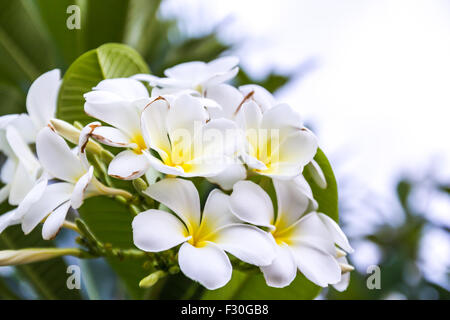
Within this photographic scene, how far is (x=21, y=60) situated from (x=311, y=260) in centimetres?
98

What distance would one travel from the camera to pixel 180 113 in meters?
0.48

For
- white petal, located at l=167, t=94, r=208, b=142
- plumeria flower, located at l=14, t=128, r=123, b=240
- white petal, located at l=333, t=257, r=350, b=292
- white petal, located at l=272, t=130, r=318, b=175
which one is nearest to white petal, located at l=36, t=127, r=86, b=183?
plumeria flower, located at l=14, t=128, r=123, b=240

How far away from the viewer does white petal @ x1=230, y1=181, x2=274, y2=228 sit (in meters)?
0.46

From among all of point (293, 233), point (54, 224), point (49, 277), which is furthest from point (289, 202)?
point (49, 277)

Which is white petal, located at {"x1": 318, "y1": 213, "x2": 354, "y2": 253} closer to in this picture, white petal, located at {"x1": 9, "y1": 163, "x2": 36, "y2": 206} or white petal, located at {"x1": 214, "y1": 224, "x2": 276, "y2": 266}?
white petal, located at {"x1": 214, "y1": 224, "x2": 276, "y2": 266}

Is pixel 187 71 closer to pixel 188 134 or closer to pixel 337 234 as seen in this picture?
pixel 188 134

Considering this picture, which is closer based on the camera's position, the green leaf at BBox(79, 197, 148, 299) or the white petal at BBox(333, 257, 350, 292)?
the white petal at BBox(333, 257, 350, 292)

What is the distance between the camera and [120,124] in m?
0.48

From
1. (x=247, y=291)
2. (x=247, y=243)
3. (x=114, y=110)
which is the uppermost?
(x=114, y=110)

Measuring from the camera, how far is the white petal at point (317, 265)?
47cm

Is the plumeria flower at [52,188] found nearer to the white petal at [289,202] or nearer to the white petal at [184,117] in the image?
the white petal at [184,117]

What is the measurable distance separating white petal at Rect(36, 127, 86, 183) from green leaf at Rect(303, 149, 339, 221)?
0.93ft

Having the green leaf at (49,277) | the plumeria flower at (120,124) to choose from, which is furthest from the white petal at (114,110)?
the green leaf at (49,277)

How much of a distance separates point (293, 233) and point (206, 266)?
143mm
